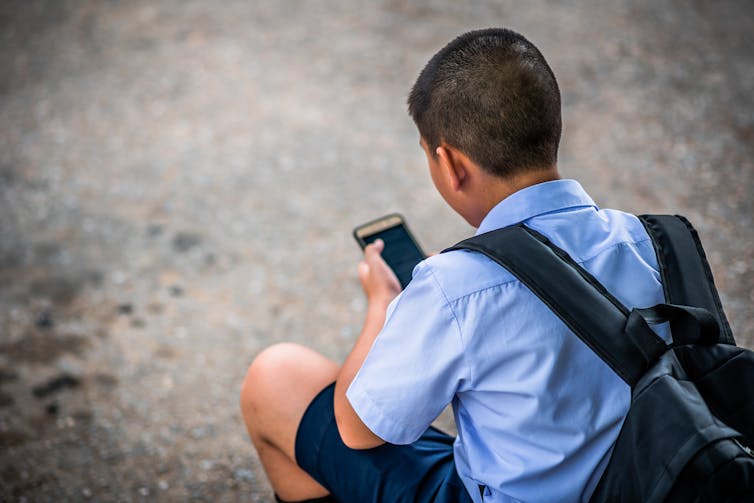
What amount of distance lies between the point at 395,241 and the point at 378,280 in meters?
0.20

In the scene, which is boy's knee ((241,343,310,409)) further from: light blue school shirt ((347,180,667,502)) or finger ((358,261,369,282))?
light blue school shirt ((347,180,667,502))

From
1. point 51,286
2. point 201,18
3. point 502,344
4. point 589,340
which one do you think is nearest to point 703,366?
point 589,340

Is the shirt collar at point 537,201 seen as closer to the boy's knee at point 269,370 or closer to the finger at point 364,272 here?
the finger at point 364,272

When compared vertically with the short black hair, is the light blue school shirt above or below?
below

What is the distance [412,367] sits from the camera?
1.10m

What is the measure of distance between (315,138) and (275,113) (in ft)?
0.86

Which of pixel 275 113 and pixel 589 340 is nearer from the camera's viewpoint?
pixel 589 340

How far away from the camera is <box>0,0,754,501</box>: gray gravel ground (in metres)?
2.17

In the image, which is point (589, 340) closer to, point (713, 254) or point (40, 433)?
point (40, 433)

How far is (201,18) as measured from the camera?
12.7 feet

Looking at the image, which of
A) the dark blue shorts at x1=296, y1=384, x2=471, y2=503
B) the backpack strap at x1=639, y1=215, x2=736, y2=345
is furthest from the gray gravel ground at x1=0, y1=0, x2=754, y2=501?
the backpack strap at x1=639, y1=215, x2=736, y2=345

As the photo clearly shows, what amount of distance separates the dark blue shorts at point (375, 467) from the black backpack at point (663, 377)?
34 centimetres

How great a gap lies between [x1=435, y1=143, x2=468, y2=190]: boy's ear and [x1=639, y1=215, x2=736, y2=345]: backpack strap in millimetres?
312

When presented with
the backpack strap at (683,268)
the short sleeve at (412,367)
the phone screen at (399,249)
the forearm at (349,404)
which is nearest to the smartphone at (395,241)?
the phone screen at (399,249)
